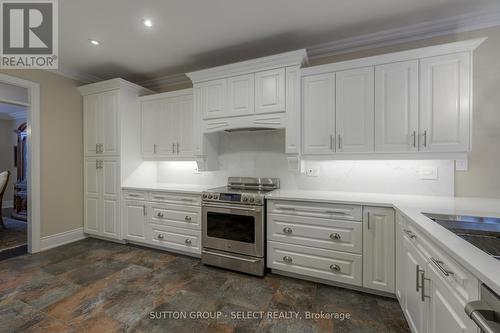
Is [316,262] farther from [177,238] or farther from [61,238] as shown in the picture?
[61,238]

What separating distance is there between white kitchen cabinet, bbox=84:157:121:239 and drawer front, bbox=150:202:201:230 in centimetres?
71

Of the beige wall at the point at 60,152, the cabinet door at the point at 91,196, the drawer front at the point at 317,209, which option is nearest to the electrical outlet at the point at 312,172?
the drawer front at the point at 317,209

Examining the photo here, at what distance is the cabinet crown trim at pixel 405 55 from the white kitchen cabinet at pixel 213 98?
3.38 ft

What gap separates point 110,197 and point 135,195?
1.59 ft

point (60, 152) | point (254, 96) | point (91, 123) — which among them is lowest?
point (60, 152)

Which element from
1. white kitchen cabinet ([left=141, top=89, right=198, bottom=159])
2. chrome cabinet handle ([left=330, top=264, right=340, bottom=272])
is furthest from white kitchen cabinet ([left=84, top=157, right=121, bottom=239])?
chrome cabinet handle ([left=330, top=264, right=340, bottom=272])

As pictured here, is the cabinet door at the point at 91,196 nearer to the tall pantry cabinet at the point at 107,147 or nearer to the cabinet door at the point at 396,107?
the tall pantry cabinet at the point at 107,147

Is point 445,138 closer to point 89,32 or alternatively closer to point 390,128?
point 390,128

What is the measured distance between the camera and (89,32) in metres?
2.48

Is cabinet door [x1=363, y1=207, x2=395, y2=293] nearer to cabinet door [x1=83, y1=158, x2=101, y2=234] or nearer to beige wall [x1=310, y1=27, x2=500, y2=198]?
beige wall [x1=310, y1=27, x2=500, y2=198]

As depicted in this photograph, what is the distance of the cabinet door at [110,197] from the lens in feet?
11.0

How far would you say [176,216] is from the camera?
3.00 meters

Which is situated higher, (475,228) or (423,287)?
(475,228)

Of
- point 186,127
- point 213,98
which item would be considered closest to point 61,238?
point 186,127
